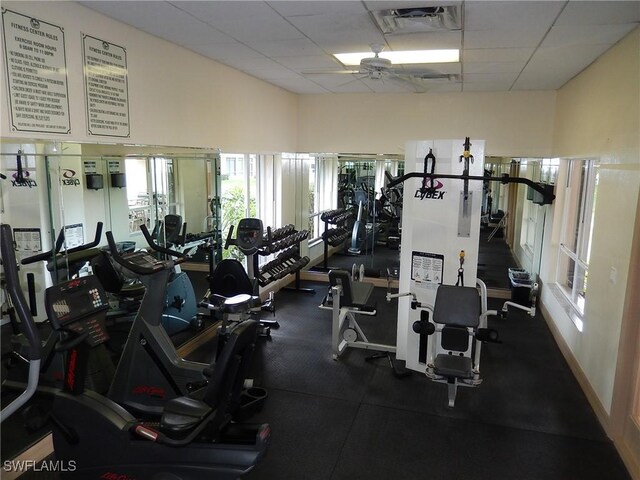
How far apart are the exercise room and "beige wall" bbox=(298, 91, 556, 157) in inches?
14.9

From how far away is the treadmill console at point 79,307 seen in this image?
250cm

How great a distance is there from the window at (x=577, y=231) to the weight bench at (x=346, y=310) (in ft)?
6.35

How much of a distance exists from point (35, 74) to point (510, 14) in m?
2.94

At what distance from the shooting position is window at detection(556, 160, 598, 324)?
4707 millimetres

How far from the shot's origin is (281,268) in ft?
18.9

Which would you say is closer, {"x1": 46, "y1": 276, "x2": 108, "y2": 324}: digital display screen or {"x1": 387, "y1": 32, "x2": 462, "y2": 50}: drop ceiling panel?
{"x1": 46, "y1": 276, "x2": 108, "y2": 324}: digital display screen

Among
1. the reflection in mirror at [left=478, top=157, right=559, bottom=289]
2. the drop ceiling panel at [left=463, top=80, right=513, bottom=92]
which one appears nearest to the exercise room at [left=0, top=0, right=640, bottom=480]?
the drop ceiling panel at [left=463, top=80, right=513, bottom=92]

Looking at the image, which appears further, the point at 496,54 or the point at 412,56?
the point at 412,56

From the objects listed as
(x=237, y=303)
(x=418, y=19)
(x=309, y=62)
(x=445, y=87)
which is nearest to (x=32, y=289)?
(x=237, y=303)

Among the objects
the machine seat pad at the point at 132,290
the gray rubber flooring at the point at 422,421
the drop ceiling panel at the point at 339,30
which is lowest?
the gray rubber flooring at the point at 422,421

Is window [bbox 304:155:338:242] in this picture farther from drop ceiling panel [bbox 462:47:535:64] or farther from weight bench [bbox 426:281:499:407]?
weight bench [bbox 426:281:499:407]

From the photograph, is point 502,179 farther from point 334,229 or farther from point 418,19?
point 334,229

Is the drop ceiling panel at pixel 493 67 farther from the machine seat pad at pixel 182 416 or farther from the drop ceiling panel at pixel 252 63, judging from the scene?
the machine seat pad at pixel 182 416

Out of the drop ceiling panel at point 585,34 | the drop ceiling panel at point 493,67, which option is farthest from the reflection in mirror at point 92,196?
the drop ceiling panel at point 585,34
